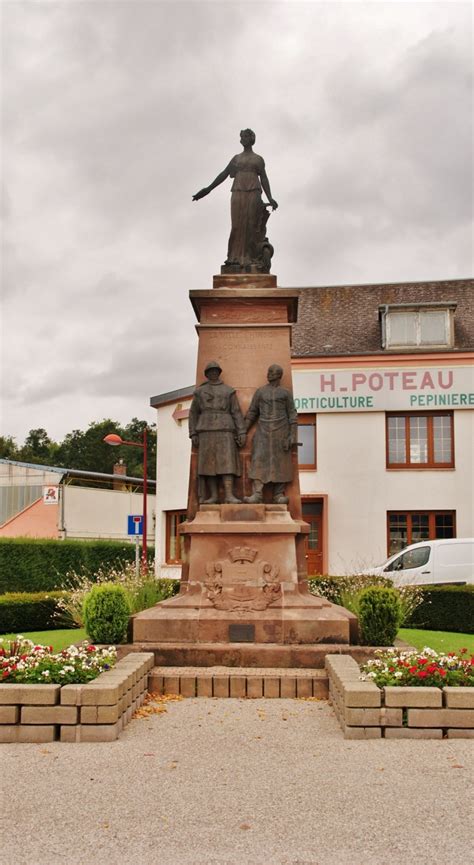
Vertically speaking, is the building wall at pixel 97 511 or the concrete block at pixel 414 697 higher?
the building wall at pixel 97 511

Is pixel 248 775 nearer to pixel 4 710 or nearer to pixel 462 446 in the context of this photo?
pixel 4 710

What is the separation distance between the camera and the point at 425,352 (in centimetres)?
2712

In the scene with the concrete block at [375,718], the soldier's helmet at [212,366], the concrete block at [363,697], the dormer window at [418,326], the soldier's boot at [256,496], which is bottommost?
the concrete block at [375,718]

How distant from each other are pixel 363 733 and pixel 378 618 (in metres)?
3.22

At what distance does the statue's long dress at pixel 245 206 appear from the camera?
40.9ft

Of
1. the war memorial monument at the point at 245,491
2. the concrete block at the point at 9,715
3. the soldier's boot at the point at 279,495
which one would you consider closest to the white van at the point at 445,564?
the soldier's boot at the point at 279,495

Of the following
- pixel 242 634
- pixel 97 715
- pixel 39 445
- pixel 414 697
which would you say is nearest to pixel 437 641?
pixel 242 634

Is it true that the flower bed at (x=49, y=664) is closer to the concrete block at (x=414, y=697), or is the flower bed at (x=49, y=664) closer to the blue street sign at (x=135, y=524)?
the concrete block at (x=414, y=697)

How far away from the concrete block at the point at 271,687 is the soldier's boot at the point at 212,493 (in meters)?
2.90

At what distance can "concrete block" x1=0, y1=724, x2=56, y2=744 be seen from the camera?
6.73 m

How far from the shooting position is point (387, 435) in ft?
88.9

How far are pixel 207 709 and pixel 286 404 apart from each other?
429 centimetres

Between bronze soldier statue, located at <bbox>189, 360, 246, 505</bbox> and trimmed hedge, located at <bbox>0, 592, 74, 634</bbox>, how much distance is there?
20.7 ft

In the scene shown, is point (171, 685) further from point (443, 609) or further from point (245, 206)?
point (443, 609)
